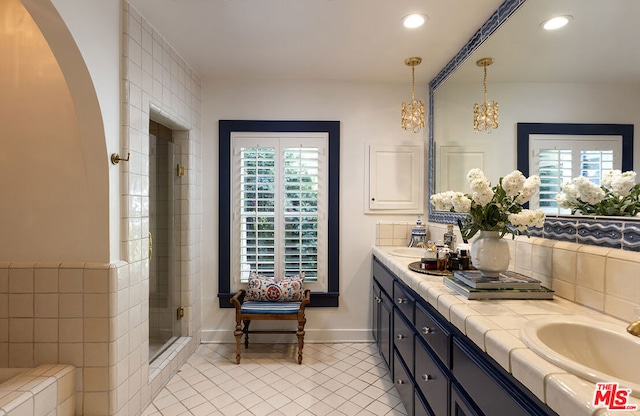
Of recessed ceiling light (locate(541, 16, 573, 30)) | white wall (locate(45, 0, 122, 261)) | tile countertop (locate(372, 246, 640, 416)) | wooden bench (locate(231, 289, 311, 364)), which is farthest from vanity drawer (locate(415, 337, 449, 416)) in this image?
white wall (locate(45, 0, 122, 261))

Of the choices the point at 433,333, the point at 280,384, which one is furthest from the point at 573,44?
the point at 280,384

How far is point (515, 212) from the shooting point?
135cm

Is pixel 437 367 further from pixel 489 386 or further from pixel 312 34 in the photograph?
pixel 312 34

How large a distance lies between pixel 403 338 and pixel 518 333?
1.01 metres

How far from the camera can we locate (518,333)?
0.94 m

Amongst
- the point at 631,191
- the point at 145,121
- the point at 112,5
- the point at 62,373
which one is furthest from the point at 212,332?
the point at 631,191

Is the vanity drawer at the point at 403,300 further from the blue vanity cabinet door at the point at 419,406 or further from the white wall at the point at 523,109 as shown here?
the white wall at the point at 523,109

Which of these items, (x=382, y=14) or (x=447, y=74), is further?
(x=447, y=74)

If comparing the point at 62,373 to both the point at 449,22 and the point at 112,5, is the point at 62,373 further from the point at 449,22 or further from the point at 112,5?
the point at 449,22

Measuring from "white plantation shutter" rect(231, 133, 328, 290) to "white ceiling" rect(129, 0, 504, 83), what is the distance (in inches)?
25.0

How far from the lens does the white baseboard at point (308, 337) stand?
291cm

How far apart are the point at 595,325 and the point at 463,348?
1.29 feet

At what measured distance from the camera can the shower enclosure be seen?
2.30 m

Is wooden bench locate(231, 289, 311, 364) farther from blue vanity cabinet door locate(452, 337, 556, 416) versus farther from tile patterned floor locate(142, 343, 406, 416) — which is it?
blue vanity cabinet door locate(452, 337, 556, 416)
